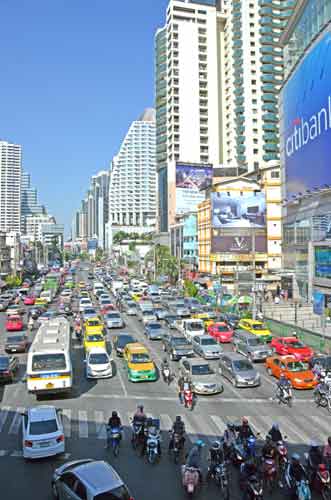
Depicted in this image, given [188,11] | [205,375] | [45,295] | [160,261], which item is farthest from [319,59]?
[188,11]

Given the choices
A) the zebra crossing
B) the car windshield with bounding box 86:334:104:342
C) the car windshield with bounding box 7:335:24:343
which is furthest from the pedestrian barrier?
the car windshield with bounding box 7:335:24:343

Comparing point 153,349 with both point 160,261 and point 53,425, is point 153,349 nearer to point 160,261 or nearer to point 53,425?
point 53,425

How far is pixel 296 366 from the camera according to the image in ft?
77.2

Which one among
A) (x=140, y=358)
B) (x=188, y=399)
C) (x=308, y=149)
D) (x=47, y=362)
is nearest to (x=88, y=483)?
(x=188, y=399)

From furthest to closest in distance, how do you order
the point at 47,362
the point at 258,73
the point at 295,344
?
the point at 258,73 → the point at 295,344 → the point at 47,362

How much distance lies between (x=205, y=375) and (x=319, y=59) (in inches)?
1502

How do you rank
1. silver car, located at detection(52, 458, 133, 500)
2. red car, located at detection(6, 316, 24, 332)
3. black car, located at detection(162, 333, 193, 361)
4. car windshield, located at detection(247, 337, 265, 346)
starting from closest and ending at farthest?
silver car, located at detection(52, 458, 133, 500)
black car, located at detection(162, 333, 193, 361)
car windshield, located at detection(247, 337, 265, 346)
red car, located at detection(6, 316, 24, 332)

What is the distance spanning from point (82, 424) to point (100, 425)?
69 cm

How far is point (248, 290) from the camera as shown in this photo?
2413 inches

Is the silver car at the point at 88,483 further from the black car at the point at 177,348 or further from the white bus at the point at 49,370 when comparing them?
the black car at the point at 177,348

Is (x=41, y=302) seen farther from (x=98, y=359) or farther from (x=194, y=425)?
Answer: (x=194, y=425)

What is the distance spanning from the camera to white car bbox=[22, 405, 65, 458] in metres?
14.0

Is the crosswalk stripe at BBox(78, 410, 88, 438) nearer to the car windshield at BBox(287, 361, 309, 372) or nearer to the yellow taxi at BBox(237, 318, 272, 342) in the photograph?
the car windshield at BBox(287, 361, 309, 372)

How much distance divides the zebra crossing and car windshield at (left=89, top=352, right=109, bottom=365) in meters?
5.45
